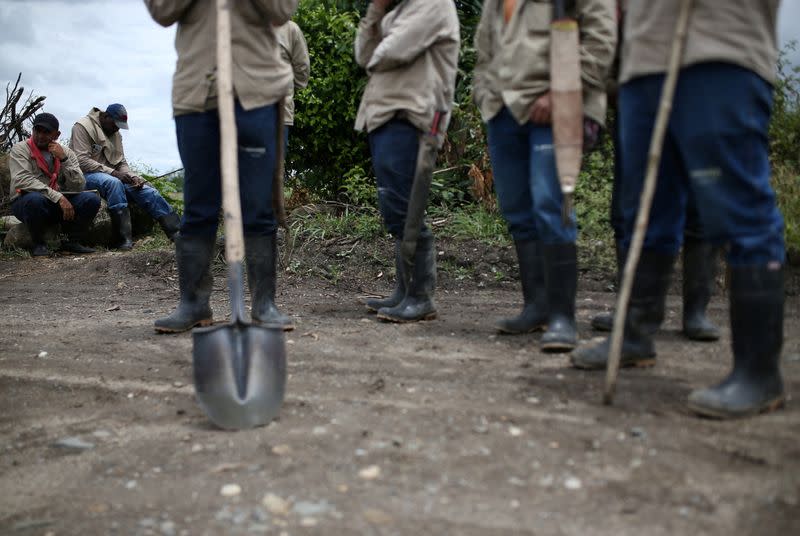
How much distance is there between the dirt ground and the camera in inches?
76.5

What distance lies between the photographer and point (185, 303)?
4.11 metres

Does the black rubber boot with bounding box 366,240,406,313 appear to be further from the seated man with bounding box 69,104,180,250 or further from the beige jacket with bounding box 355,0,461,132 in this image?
the seated man with bounding box 69,104,180,250

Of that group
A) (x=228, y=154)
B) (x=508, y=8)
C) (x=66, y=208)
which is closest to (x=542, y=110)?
(x=508, y=8)

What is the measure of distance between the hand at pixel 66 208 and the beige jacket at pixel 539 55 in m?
6.13

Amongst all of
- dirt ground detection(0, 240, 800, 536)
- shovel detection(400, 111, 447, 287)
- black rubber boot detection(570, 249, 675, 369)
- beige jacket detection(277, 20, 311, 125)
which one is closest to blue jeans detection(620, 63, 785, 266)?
black rubber boot detection(570, 249, 675, 369)

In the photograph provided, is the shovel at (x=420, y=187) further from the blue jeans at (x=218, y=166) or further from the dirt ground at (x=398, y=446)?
the blue jeans at (x=218, y=166)

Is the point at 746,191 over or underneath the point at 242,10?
underneath

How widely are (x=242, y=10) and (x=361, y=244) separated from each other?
304 cm

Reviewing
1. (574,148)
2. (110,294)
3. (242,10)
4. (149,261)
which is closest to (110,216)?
(149,261)

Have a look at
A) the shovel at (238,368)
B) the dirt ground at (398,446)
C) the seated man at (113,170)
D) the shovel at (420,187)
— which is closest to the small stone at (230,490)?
the dirt ground at (398,446)

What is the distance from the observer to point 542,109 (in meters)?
3.26

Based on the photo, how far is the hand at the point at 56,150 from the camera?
8352 mm

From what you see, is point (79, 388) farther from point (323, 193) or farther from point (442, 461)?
point (323, 193)

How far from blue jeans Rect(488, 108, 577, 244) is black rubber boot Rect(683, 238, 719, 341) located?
1.96 feet
